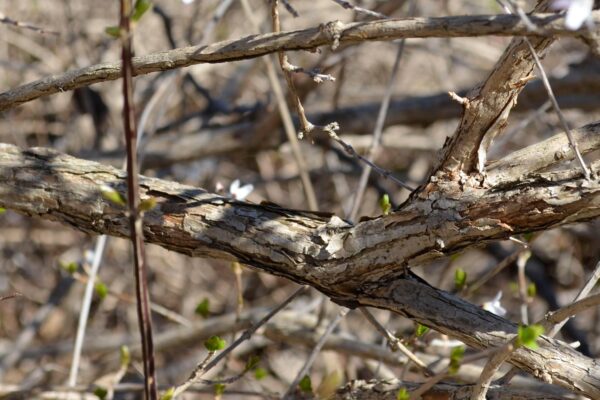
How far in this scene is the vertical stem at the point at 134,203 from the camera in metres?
1.00

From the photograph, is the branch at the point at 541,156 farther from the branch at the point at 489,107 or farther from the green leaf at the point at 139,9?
the green leaf at the point at 139,9

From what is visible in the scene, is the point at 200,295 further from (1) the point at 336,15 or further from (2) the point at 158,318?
(1) the point at 336,15

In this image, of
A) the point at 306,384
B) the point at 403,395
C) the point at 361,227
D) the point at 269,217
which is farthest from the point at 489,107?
the point at 306,384

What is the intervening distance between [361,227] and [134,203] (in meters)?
0.62

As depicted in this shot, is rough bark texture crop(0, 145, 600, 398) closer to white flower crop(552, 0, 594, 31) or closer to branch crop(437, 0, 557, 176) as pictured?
branch crop(437, 0, 557, 176)

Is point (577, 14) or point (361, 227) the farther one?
point (361, 227)

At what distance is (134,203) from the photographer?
112 cm

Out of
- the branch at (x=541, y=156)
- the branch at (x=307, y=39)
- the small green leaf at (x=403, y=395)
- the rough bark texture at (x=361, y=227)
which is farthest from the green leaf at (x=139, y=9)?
the small green leaf at (x=403, y=395)

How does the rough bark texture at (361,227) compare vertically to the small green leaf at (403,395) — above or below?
above

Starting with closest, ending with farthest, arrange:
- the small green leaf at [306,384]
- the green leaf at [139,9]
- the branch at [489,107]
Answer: the green leaf at [139,9] < the branch at [489,107] < the small green leaf at [306,384]

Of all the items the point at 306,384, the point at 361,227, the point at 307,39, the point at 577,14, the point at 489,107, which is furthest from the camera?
the point at 306,384

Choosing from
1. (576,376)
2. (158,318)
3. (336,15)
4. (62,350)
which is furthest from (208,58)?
(336,15)

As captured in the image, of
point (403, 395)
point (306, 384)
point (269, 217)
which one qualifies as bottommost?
point (403, 395)

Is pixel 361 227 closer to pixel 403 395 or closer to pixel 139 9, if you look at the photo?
pixel 403 395
